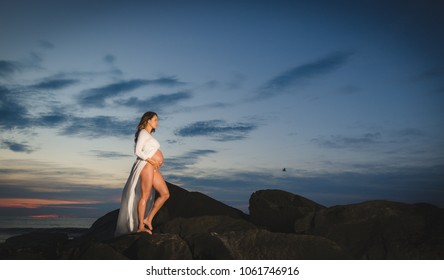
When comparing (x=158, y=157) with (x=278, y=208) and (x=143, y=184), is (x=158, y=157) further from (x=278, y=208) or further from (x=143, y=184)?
(x=278, y=208)

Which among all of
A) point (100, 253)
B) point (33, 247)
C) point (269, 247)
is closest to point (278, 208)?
point (269, 247)

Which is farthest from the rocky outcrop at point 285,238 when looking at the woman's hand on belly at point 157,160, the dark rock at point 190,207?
the woman's hand on belly at point 157,160

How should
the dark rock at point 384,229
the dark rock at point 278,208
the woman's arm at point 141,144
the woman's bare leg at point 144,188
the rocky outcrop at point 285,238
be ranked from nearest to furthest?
the rocky outcrop at point 285,238
the dark rock at point 384,229
the woman's arm at point 141,144
the woman's bare leg at point 144,188
the dark rock at point 278,208

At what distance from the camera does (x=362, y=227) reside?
9297 mm

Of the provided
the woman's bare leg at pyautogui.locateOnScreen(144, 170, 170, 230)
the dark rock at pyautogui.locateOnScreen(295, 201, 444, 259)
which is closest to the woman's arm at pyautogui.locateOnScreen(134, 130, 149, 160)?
the woman's bare leg at pyautogui.locateOnScreen(144, 170, 170, 230)

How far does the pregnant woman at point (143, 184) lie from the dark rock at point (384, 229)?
306 centimetres

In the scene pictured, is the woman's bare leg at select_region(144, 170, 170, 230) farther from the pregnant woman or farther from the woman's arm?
the woman's arm

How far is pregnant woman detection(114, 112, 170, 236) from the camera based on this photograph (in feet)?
29.7

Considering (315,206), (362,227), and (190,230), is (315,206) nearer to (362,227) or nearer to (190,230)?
(362,227)

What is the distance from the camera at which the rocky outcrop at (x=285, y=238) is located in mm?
8234

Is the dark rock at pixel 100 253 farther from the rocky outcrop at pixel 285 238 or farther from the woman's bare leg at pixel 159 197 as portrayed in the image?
the woman's bare leg at pixel 159 197

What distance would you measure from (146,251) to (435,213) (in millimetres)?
5587

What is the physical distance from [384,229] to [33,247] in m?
7.70
